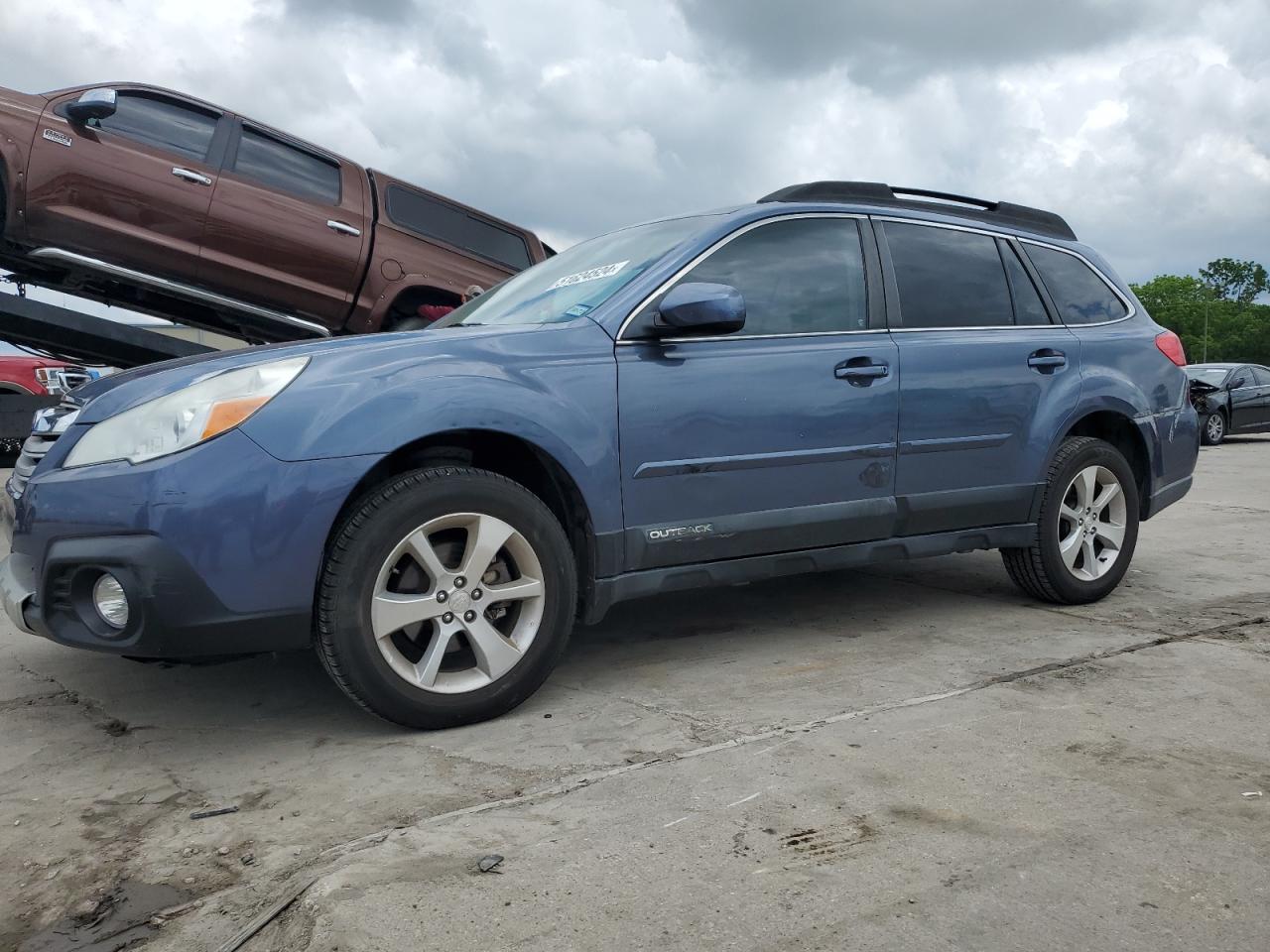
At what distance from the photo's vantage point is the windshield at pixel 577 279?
3570 mm

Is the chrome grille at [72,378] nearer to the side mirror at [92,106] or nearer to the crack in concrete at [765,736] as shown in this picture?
the side mirror at [92,106]

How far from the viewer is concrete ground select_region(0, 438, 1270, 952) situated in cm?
192

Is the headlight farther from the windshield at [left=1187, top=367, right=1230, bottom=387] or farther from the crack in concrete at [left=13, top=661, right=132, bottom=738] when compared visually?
the windshield at [left=1187, top=367, right=1230, bottom=387]

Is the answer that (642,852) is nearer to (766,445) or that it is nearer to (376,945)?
(376,945)

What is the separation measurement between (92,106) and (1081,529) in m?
5.84

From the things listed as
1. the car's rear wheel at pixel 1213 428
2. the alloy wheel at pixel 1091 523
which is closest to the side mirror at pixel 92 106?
the alloy wheel at pixel 1091 523

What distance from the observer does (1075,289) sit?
15.2ft

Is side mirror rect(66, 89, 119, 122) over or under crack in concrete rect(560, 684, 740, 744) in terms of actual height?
over

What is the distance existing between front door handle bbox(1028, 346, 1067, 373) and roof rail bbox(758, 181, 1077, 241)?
639 millimetres

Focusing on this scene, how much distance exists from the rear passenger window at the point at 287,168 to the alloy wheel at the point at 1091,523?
17.3ft

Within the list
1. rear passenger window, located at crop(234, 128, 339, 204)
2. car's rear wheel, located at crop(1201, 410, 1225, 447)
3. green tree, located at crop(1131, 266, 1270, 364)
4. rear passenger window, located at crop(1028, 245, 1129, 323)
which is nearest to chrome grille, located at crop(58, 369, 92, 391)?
rear passenger window, located at crop(234, 128, 339, 204)

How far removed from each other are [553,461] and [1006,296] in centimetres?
221

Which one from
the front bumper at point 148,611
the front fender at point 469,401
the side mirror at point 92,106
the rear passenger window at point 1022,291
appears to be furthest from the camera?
the side mirror at point 92,106

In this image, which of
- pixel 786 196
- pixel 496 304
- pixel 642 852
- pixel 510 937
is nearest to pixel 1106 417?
pixel 786 196
